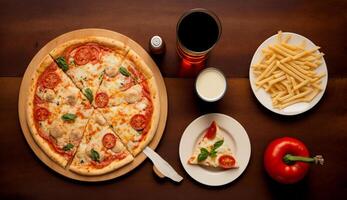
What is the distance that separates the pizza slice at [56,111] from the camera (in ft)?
11.7

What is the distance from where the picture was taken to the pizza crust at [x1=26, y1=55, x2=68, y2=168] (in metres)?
3.54

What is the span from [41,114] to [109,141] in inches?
20.4

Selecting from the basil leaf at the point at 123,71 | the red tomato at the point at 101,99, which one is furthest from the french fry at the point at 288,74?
the red tomato at the point at 101,99

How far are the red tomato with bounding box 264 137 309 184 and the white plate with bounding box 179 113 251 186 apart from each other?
19cm

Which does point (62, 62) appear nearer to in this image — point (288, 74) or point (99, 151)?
point (99, 151)

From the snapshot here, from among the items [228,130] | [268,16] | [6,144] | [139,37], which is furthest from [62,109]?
[268,16]

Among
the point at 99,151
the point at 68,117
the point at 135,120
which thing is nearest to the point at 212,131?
the point at 135,120

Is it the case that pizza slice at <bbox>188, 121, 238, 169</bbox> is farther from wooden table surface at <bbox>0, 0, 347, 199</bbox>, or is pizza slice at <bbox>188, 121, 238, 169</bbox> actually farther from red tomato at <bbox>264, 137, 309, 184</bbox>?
red tomato at <bbox>264, 137, 309, 184</bbox>

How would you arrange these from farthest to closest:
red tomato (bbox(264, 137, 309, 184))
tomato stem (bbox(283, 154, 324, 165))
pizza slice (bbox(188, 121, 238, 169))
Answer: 1. pizza slice (bbox(188, 121, 238, 169))
2. red tomato (bbox(264, 137, 309, 184))
3. tomato stem (bbox(283, 154, 324, 165))

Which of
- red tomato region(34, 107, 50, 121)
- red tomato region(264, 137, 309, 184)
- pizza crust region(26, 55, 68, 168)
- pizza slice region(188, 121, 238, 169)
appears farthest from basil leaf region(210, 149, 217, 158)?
red tomato region(34, 107, 50, 121)

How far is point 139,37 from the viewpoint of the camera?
3.70 meters

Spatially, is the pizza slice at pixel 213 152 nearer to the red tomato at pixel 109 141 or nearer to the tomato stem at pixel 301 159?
the tomato stem at pixel 301 159

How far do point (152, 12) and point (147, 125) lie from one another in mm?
831

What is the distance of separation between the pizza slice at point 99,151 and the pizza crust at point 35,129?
0.10 meters
